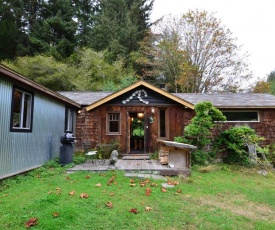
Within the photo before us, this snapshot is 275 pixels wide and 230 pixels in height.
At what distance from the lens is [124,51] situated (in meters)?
20.3

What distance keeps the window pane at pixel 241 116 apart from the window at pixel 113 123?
535 centimetres

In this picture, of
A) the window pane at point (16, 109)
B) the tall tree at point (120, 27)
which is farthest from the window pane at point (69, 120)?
the tall tree at point (120, 27)

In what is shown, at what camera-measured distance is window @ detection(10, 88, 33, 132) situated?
17.3 ft

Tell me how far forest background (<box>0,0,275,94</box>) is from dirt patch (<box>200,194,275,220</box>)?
14111 millimetres

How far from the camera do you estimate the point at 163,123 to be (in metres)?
10.1

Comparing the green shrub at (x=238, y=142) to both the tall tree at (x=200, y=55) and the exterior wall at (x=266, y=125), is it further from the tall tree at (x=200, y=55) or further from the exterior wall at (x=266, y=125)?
the tall tree at (x=200, y=55)

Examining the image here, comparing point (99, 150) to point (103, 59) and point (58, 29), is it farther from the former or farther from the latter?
point (58, 29)

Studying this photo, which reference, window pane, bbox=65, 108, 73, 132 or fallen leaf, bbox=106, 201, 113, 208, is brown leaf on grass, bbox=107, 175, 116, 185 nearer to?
fallen leaf, bbox=106, 201, 113, 208

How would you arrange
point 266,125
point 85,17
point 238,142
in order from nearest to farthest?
1. point 238,142
2. point 266,125
3. point 85,17

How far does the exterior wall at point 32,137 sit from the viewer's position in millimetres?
4770

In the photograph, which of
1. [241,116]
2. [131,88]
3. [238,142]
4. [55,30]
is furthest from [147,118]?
[55,30]

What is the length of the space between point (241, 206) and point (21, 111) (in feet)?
19.4

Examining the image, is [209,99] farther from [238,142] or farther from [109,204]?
[109,204]

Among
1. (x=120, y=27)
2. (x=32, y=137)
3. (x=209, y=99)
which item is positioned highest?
(x=120, y=27)
